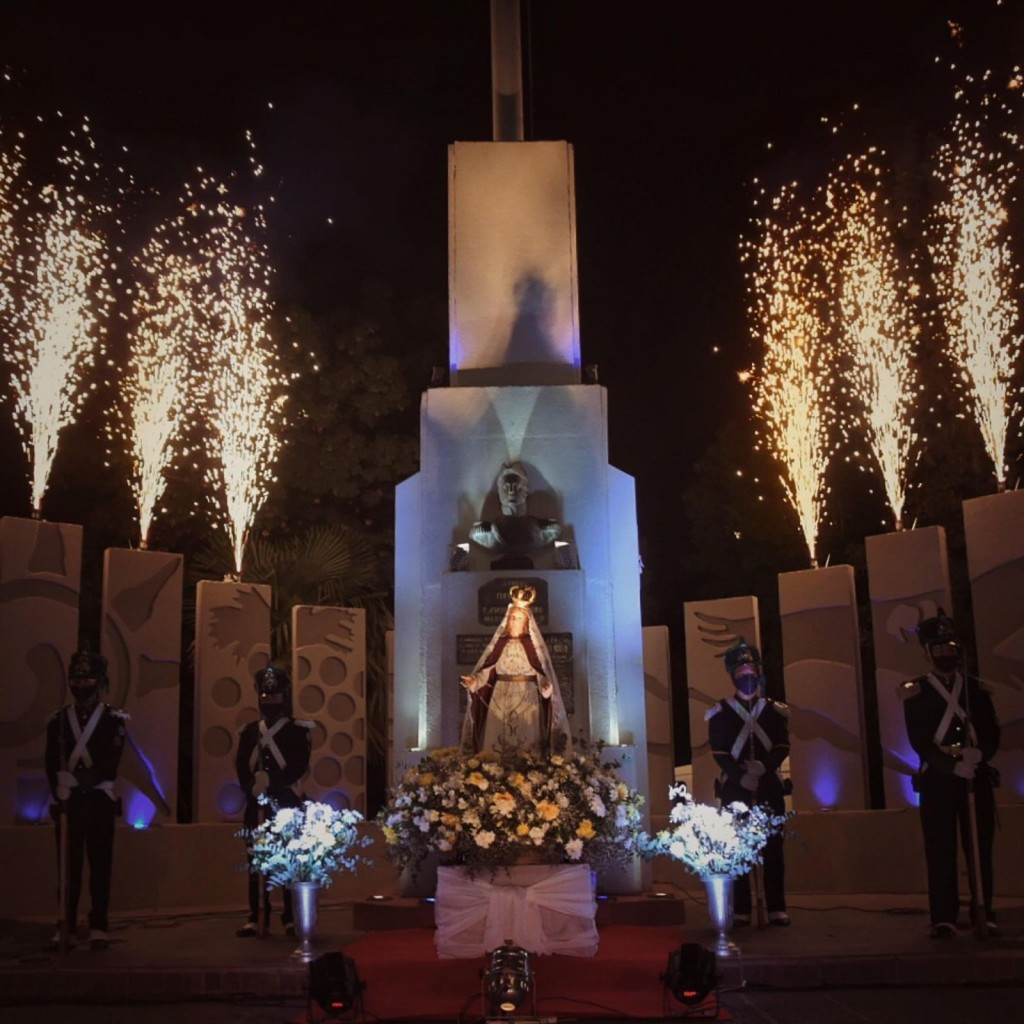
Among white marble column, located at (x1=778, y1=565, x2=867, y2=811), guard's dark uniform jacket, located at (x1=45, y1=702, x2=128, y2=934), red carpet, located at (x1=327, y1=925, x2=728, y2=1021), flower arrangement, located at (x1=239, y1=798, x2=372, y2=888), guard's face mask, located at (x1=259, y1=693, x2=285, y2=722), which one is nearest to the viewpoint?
red carpet, located at (x1=327, y1=925, x2=728, y2=1021)

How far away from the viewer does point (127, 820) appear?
14.0 m

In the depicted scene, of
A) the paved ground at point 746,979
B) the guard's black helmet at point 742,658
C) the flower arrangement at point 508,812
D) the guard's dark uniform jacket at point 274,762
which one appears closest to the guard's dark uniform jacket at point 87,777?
the paved ground at point 746,979

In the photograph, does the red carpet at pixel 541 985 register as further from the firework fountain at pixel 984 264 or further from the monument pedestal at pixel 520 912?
the firework fountain at pixel 984 264

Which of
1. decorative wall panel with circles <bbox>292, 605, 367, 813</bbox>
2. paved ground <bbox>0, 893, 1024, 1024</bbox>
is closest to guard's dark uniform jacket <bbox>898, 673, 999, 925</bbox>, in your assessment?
paved ground <bbox>0, 893, 1024, 1024</bbox>

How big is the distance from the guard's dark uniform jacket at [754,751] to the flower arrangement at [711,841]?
145 cm

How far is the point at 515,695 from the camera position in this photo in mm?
10586

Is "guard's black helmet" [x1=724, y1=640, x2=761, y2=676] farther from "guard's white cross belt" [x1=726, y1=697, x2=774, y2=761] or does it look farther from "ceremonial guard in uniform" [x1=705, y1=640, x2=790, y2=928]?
"guard's white cross belt" [x1=726, y1=697, x2=774, y2=761]

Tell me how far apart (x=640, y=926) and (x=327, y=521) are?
52.1ft

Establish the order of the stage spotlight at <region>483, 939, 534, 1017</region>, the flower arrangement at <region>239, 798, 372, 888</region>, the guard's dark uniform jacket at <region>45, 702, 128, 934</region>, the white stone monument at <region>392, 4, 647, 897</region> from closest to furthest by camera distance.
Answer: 1. the stage spotlight at <region>483, 939, 534, 1017</region>
2. the flower arrangement at <region>239, 798, 372, 888</region>
3. the guard's dark uniform jacket at <region>45, 702, 128, 934</region>
4. the white stone monument at <region>392, 4, 647, 897</region>

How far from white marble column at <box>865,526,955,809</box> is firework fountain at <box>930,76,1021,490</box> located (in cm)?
224

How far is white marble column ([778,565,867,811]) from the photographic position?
1438cm

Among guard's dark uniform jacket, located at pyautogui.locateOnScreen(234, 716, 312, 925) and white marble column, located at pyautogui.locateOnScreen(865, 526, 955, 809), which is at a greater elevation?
white marble column, located at pyautogui.locateOnScreen(865, 526, 955, 809)

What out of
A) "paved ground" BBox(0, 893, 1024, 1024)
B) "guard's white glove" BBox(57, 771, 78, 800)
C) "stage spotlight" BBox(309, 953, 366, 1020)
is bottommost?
"paved ground" BBox(0, 893, 1024, 1024)

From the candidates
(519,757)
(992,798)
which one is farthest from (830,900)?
(519,757)
